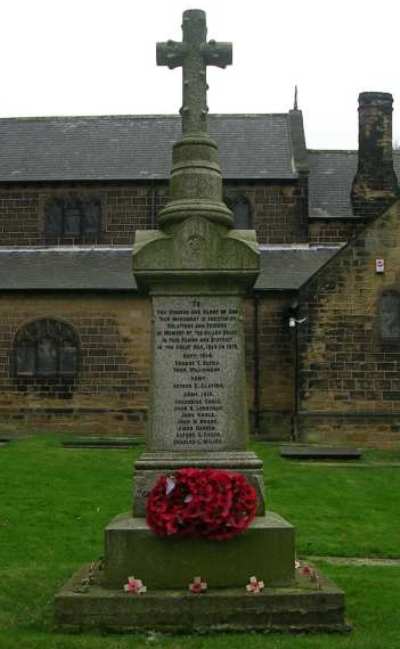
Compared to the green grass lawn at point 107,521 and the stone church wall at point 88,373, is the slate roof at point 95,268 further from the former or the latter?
the green grass lawn at point 107,521

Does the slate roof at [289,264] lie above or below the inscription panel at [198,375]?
above

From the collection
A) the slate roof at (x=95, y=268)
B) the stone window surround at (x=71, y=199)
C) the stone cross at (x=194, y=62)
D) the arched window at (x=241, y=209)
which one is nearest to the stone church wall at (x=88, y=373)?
the slate roof at (x=95, y=268)

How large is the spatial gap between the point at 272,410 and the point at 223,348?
17873 millimetres

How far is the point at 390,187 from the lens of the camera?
29078 millimetres

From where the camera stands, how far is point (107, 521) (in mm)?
12891

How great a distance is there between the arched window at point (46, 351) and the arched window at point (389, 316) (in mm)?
8847

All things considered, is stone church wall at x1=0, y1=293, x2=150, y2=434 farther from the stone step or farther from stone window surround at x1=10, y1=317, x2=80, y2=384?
the stone step

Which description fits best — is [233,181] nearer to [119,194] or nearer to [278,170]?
[278,170]

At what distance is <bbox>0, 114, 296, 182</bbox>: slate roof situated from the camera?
29844mm

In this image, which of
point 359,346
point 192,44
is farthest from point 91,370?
point 192,44

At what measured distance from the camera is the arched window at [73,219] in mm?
29578

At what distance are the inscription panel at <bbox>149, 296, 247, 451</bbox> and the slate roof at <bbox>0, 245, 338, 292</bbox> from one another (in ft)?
56.7

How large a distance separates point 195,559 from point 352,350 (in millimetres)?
17004

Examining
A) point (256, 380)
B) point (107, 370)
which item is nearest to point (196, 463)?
point (256, 380)
